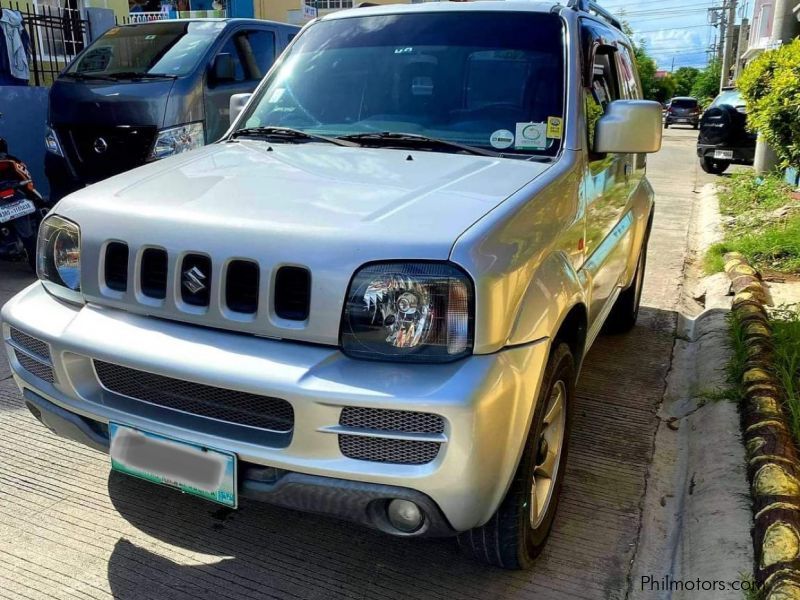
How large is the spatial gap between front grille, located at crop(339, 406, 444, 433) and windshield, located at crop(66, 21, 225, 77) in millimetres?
Result: 5329

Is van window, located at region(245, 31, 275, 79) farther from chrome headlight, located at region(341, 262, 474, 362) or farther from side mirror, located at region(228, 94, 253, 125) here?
chrome headlight, located at region(341, 262, 474, 362)

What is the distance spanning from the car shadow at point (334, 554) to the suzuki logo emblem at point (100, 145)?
4042 mm

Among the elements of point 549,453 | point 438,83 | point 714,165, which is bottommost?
point 714,165

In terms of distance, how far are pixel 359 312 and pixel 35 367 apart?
1.22m

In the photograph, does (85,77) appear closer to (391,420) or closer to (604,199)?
(604,199)

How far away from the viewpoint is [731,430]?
11.1 feet

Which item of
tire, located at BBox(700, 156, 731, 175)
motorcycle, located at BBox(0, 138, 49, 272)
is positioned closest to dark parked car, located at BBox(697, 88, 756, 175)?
tire, located at BBox(700, 156, 731, 175)

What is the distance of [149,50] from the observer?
6.90 metres

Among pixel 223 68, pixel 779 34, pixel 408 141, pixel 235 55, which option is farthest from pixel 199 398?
pixel 779 34

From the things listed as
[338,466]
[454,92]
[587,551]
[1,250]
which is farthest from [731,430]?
[1,250]

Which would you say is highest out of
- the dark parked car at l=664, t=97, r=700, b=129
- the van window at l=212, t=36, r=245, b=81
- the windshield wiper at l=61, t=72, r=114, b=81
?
the van window at l=212, t=36, r=245, b=81

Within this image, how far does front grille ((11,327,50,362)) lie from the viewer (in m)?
2.42

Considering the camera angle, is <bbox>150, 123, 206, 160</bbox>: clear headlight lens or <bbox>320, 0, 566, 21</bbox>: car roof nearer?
<bbox>320, 0, 566, 21</bbox>: car roof

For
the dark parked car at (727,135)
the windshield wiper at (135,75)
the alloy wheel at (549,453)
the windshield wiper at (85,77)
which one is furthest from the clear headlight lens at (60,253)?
the dark parked car at (727,135)
